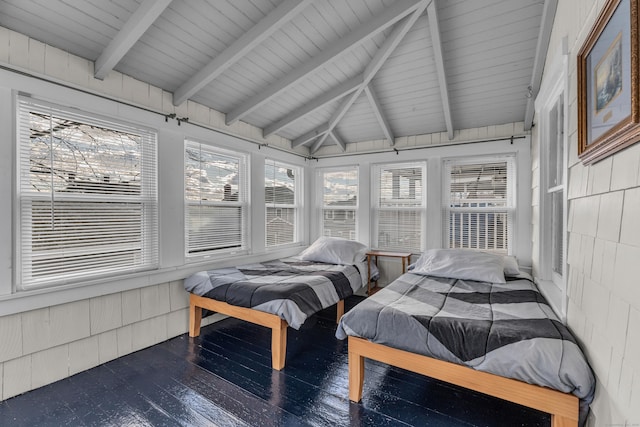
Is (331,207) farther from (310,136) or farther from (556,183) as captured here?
(556,183)

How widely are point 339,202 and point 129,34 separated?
3392 mm

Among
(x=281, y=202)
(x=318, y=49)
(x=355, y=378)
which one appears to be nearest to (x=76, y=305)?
(x=355, y=378)

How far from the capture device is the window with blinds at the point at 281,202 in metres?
4.25

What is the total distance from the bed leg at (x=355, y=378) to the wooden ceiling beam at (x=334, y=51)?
240 centimetres

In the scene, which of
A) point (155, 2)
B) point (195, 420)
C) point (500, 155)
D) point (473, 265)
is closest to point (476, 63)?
point (500, 155)

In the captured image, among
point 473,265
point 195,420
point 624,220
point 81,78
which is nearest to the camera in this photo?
point 624,220

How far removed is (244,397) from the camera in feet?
6.69

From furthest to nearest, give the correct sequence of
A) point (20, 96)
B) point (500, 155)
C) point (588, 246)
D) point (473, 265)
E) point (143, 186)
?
point (500, 155) → point (473, 265) → point (143, 186) → point (20, 96) → point (588, 246)

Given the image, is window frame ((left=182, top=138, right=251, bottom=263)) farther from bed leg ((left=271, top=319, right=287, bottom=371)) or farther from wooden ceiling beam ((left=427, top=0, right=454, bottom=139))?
wooden ceiling beam ((left=427, top=0, right=454, bottom=139))

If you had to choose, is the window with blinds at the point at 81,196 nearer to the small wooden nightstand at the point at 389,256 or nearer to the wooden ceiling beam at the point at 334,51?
the wooden ceiling beam at the point at 334,51

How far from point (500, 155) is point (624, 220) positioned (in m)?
2.97

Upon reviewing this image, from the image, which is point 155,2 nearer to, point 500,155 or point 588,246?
point 588,246

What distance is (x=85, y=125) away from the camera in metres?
2.39

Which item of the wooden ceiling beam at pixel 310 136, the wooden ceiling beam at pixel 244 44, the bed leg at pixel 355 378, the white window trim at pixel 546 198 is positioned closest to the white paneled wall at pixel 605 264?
the white window trim at pixel 546 198
